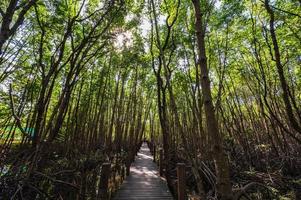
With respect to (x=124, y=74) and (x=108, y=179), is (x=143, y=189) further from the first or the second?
(x=124, y=74)

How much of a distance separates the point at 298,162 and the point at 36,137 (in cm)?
835

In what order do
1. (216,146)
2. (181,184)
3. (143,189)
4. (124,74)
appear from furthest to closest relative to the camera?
(124,74) → (143,189) → (181,184) → (216,146)

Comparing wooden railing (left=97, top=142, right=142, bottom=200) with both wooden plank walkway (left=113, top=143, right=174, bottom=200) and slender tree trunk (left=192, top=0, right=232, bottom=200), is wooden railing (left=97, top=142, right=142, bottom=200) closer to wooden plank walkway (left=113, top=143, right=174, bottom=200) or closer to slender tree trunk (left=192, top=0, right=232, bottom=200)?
wooden plank walkway (left=113, top=143, right=174, bottom=200)

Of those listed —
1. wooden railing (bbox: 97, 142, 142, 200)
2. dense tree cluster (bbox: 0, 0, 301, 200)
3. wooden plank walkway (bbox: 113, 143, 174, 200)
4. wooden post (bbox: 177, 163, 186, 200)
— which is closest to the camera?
dense tree cluster (bbox: 0, 0, 301, 200)

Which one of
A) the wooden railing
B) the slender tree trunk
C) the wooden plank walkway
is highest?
the slender tree trunk

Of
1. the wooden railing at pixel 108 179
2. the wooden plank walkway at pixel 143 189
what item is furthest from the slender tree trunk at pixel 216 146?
the wooden plank walkway at pixel 143 189

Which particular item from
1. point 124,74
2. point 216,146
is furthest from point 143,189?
point 124,74

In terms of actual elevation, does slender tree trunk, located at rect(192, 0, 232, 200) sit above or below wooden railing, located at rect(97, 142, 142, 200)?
above

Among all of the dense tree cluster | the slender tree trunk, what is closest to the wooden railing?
the dense tree cluster

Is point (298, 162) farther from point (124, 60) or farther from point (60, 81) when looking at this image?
point (60, 81)

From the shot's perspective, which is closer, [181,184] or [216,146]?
[216,146]

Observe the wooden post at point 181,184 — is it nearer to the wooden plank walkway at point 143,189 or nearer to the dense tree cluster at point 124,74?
the dense tree cluster at point 124,74

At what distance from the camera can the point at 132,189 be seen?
6.08 metres

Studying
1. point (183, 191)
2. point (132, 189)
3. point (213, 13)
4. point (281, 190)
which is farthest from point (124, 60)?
point (281, 190)
